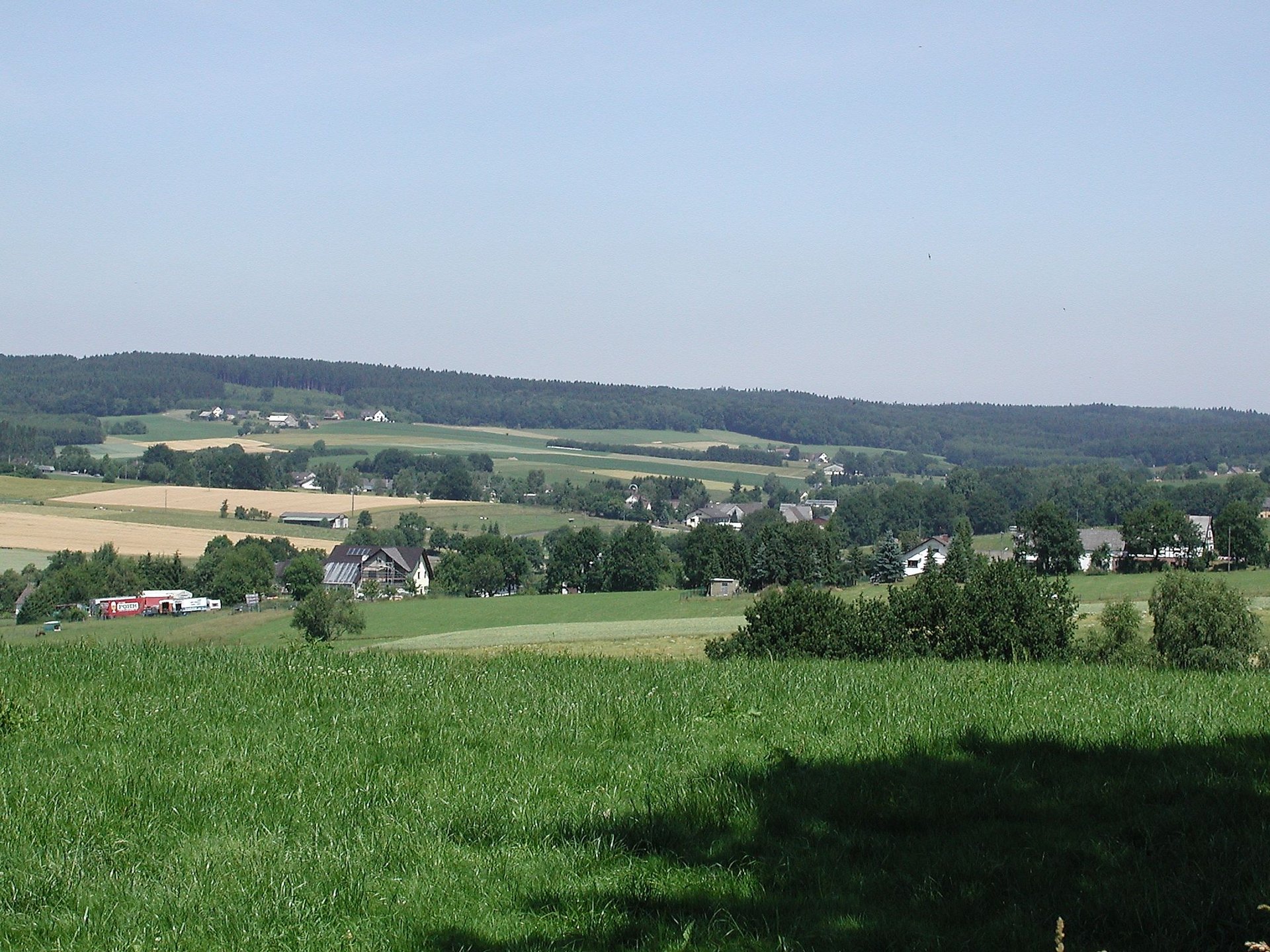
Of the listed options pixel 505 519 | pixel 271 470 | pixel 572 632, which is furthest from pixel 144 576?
pixel 271 470

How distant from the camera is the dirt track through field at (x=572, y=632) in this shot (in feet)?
141

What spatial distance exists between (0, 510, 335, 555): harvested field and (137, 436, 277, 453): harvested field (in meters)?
52.2

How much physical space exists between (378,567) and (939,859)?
87148 millimetres

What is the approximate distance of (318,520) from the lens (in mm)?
110000

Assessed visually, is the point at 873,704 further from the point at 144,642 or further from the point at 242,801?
the point at 144,642

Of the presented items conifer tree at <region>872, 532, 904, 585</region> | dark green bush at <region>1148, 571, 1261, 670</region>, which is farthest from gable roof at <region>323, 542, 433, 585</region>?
dark green bush at <region>1148, 571, 1261, 670</region>

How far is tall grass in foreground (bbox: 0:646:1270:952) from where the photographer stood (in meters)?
5.11

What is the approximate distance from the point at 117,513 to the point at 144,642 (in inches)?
3700

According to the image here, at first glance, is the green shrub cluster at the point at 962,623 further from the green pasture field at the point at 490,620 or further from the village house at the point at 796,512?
the village house at the point at 796,512

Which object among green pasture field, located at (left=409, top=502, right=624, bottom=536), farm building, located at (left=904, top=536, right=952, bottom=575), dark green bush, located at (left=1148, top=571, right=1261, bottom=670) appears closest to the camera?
dark green bush, located at (left=1148, top=571, right=1261, bottom=670)

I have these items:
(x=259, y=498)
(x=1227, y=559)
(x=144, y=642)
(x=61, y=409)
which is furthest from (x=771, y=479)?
(x=144, y=642)

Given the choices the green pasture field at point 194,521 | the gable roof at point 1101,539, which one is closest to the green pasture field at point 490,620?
the green pasture field at point 194,521

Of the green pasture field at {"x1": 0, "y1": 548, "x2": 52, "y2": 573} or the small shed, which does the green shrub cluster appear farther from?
the green pasture field at {"x1": 0, "y1": 548, "x2": 52, "y2": 573}

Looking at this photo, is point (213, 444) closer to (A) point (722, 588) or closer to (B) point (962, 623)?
(A) point (722, 588)
